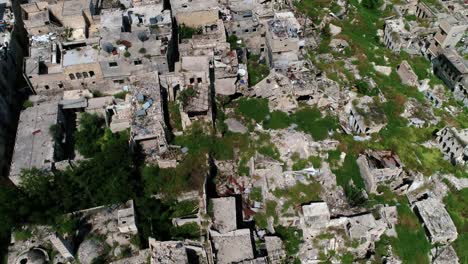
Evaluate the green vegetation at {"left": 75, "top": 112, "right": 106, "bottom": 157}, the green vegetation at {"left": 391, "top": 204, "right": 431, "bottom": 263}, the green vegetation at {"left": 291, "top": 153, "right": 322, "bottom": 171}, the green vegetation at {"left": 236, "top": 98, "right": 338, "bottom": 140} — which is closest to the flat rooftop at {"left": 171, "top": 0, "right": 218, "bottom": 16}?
the green vegetation at {"left": 236, "top": 98, "right": 338, "bottom": 140}

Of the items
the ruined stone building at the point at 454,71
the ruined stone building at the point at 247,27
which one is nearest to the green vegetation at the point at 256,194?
the ruined stone building at the point at 247,27

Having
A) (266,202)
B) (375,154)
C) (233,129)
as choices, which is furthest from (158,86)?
(375,154)

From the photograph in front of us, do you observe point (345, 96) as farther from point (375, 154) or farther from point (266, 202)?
point (266, 202)

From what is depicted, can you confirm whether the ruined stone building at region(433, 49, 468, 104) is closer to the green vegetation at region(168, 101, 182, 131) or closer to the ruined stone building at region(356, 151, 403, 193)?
the ruined stone building at region(356, 151, 403, 193)

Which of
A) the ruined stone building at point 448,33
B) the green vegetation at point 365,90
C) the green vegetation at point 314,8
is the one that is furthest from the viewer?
the green vegetation at point 314,8

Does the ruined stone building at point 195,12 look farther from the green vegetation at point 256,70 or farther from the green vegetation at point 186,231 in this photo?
the green vegetation at point 186,231
